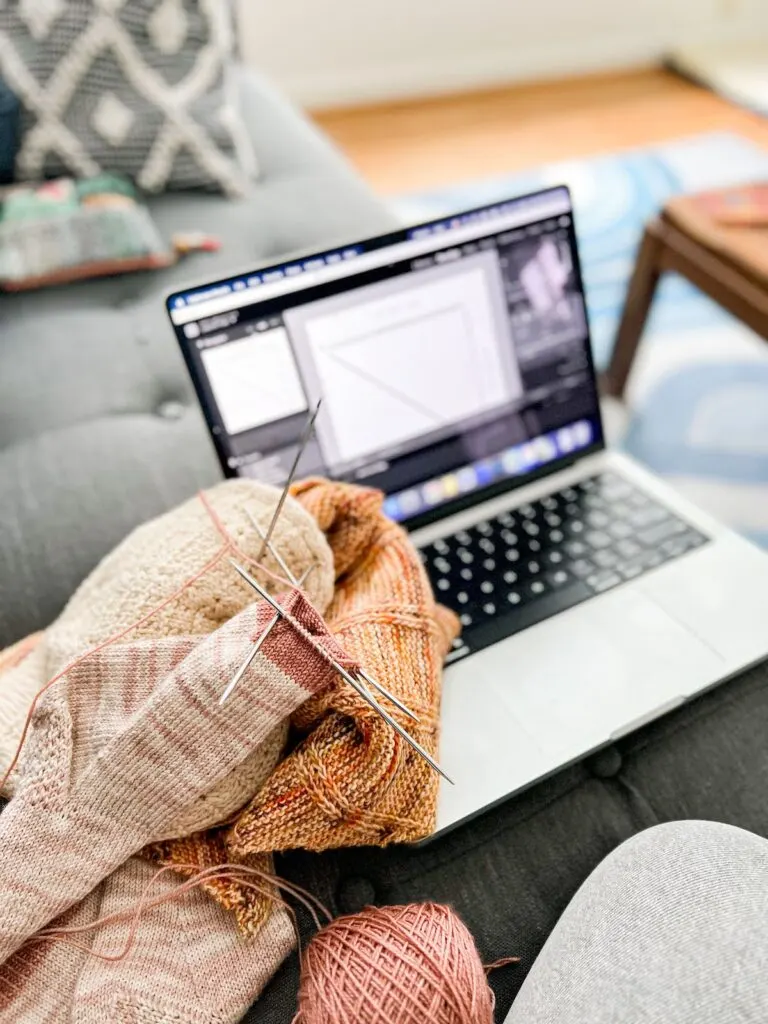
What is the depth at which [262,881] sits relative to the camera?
506 mm

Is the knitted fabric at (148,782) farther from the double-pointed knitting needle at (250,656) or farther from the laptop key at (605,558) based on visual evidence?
the laptop key at (605,558)

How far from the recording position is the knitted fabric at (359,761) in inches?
18.3

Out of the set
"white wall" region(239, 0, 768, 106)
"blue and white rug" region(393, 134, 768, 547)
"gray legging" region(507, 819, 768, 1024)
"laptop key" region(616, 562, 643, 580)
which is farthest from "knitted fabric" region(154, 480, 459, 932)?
"white wall" region(239, 0, 768, 106)

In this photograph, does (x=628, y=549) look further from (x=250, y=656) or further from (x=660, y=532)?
(x=250, y=656)

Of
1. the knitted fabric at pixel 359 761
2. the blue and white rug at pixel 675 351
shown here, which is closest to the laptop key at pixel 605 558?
the knitted fabric at pixel 359 761

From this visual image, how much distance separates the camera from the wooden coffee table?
108cm

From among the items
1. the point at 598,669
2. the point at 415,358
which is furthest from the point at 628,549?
the point at 415,358

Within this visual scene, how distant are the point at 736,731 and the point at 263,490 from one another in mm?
406

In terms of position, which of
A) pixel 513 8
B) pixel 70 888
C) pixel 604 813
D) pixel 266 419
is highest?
pixel 513 8

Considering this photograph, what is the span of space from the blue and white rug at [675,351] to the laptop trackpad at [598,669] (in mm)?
569

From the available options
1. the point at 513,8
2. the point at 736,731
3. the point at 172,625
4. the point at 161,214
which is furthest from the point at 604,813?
the point at 513,8

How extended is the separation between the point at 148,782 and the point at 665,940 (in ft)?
0.97

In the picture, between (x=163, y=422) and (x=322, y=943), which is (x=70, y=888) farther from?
(x=163, y=422)

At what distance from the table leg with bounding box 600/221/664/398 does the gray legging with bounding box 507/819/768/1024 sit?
3.06 ft
